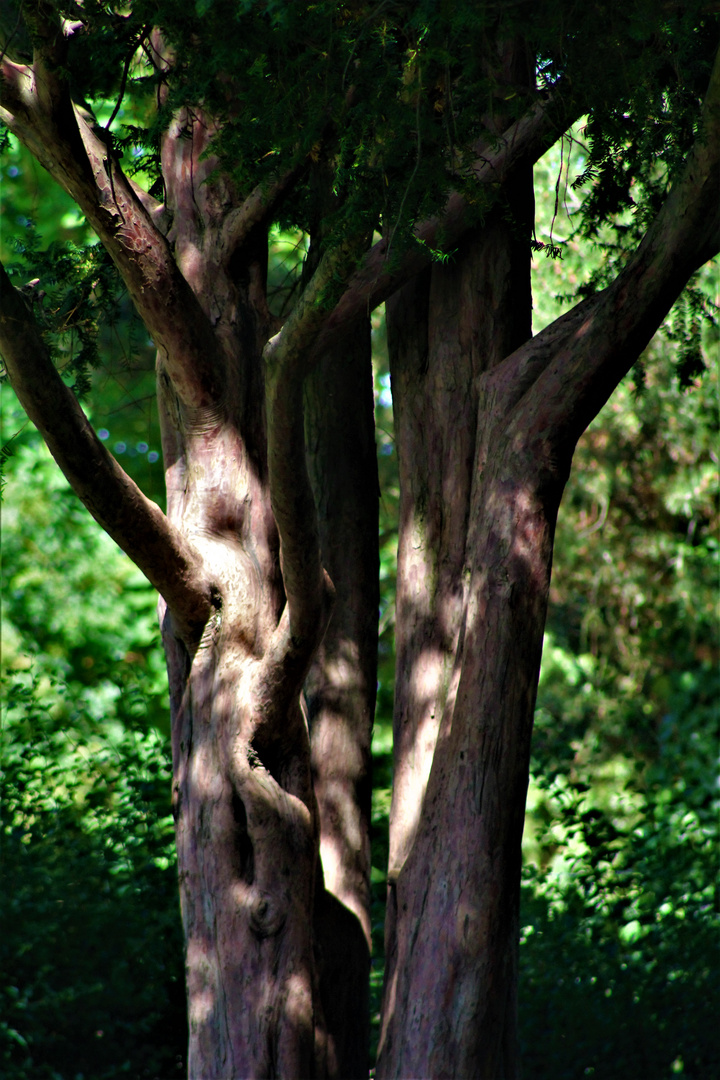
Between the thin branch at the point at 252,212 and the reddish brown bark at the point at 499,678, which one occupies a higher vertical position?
the thin branch at the point at 252,212

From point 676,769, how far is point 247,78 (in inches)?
317

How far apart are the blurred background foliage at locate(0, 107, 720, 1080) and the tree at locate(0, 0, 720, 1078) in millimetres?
462

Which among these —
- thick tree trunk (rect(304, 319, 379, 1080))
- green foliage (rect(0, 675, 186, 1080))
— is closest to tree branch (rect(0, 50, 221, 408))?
thick tree trunk (rect(304, 319, 379, 1080))

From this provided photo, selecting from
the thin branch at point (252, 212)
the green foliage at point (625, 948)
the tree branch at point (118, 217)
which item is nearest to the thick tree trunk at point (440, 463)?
the thin branch at point (252, 212)

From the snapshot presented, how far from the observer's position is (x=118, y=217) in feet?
12.8

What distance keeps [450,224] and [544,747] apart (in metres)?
5.16

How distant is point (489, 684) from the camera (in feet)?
12.7

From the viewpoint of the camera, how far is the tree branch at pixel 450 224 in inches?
163

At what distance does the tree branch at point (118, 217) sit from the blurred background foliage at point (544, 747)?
529mm

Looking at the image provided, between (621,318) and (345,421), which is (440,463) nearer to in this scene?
(345,421)

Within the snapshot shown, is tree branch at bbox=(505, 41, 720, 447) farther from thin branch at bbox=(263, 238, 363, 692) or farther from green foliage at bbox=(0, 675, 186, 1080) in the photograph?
green foliage at bbox=(0, 675, 186, 1080)

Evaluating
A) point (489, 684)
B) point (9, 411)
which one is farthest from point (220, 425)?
point (9, 411)

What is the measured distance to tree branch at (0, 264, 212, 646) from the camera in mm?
3504

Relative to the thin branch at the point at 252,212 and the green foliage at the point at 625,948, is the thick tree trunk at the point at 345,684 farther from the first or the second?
the green foliage at the point at 625,948
